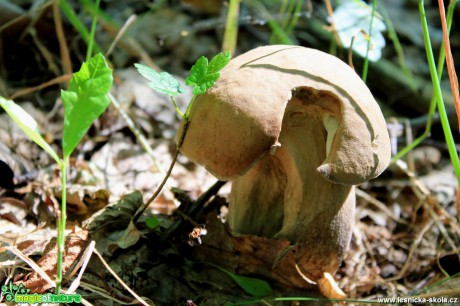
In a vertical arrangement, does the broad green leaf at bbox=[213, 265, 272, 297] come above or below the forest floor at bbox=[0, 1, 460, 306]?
below

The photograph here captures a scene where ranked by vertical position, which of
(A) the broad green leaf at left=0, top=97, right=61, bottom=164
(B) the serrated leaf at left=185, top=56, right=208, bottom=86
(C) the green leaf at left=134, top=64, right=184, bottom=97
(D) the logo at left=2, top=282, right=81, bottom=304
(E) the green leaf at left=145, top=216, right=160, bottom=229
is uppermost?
(B) the serrated leaf at left=185, top=56, right=208, bottom=86

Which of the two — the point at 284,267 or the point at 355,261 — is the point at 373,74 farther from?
the point at 284,267

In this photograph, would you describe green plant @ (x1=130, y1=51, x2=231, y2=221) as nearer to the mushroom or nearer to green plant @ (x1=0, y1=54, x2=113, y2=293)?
the mushroom

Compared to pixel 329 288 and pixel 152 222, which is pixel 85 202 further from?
pixel 329 288

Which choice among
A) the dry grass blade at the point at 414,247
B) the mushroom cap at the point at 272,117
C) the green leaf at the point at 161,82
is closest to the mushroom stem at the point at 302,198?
the mushroom cap at the point at 272,117

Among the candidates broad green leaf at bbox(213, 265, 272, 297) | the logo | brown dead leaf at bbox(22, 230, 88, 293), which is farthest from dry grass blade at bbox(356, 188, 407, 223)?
the logo

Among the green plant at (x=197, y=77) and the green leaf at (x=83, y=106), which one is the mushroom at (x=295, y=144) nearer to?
the green plant at (x=197, y=77)

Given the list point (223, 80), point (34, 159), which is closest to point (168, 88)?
point (223, 80)
